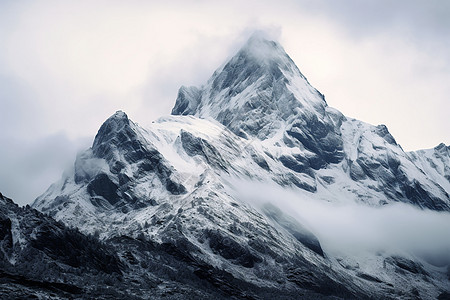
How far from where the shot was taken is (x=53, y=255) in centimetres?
19188

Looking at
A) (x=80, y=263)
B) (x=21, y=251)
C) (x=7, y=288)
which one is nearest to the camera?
(x=7, y=288)

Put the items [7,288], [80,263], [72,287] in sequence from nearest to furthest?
[7,288]
[72,287]
[80,263]

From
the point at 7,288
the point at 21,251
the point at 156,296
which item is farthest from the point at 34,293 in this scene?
the point at 156,296

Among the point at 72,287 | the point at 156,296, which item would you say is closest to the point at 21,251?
the point at 72,287

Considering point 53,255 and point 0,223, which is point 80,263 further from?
point 0,223

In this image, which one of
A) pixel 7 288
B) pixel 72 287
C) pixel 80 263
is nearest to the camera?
pixel 7 288

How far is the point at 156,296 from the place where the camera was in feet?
616

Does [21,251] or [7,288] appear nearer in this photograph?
[7,288]

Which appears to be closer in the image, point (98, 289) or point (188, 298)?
point (98, 289)

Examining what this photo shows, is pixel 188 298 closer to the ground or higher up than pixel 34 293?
higher up

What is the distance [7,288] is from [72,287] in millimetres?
19195

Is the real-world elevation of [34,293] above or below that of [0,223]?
below

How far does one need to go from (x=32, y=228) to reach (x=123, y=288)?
37782mm

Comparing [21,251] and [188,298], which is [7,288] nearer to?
[21,251]
